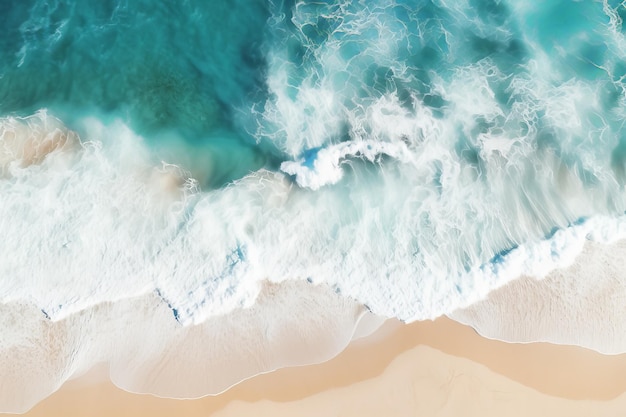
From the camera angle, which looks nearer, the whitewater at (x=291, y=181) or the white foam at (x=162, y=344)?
the white foam at (x=162, y=344)

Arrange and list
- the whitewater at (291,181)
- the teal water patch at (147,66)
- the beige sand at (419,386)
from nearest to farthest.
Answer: the beige sand at (419,386) < the whitewater at (291,181) < the teal water patch at (147,66)

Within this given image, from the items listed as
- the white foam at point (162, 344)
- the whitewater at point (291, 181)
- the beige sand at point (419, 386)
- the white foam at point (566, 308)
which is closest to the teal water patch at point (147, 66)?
the whitewater at point (291, 181)

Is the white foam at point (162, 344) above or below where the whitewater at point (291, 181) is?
below

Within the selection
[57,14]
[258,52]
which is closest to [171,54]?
[258,52]

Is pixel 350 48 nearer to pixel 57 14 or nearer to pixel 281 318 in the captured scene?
pixel 281 318

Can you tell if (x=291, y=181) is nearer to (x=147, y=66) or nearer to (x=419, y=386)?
(x=147, y=66)

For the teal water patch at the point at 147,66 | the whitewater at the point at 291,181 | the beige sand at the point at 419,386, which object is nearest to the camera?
the beige sand at the point at 419,386

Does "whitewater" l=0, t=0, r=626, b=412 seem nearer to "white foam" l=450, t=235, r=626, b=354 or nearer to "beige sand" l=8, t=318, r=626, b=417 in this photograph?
"white foam" l=450, t=235, r=626, b=354

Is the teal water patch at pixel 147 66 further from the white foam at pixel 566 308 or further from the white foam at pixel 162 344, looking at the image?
the white foam at pixel 566 308
